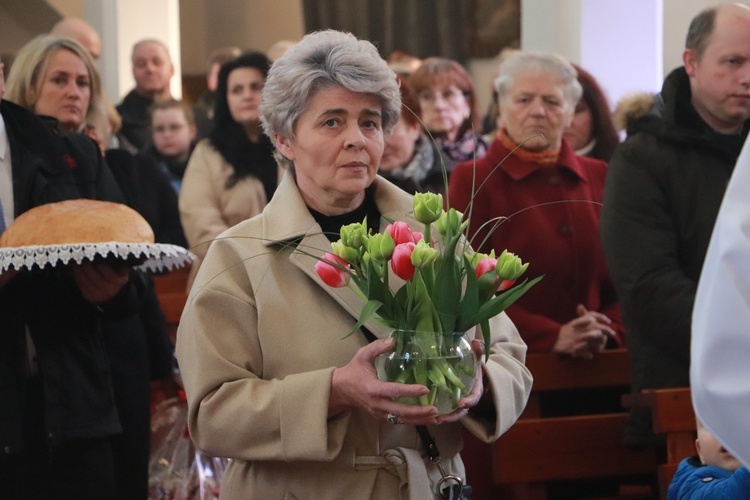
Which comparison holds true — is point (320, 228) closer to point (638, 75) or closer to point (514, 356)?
point (514, 356)

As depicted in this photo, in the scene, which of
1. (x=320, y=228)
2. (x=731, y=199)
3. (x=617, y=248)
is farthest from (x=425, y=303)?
(x=617, y=248)

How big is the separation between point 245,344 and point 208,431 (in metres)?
0.22

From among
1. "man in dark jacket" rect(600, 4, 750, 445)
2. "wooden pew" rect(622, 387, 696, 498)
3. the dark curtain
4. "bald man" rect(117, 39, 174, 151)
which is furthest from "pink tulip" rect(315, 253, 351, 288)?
the dark curtain

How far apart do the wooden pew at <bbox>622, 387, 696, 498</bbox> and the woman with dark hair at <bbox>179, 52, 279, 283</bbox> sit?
2712 mm

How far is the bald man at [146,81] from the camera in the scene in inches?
359

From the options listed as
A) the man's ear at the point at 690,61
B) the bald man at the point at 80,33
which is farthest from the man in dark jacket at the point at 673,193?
the bald man at the point at 80,33

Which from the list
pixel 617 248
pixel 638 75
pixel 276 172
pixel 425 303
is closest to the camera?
pixel 425 303

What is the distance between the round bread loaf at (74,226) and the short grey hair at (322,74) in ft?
2.21

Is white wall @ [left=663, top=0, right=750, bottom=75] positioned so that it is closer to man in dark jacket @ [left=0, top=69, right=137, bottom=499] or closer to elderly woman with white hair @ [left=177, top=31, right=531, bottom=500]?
man in dark jacket @ [left=0, top=69, right=137, bottom=499]

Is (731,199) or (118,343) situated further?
(118,343)

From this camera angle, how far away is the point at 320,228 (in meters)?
3.21

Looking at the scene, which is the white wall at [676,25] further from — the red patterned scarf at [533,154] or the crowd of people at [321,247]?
the red patterned scarf at [533,154]

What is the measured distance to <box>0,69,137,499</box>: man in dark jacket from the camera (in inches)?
150

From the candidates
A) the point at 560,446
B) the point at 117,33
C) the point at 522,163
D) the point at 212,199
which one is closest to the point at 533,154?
the point at 522,163
